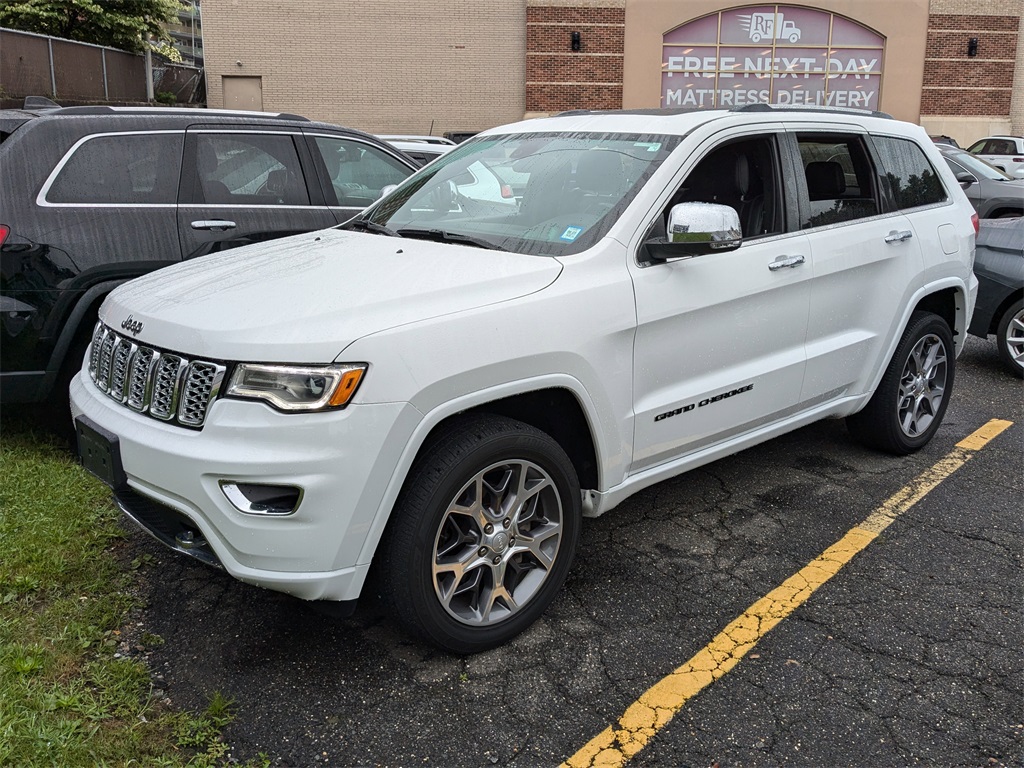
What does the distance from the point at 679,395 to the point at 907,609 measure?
1209 millimetres

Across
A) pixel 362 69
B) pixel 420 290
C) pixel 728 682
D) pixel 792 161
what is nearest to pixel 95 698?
pixel 420 290

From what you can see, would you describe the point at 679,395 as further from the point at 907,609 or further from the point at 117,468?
the point at 117,468

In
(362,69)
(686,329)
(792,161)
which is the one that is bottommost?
(686,329)

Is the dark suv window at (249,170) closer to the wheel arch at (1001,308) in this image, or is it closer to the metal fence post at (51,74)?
the wheel arch at (1001,308)

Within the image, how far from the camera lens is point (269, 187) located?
223 inches

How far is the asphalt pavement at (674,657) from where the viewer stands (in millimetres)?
2713

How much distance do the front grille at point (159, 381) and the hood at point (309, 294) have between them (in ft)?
0.15

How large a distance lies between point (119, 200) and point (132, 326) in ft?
7.15

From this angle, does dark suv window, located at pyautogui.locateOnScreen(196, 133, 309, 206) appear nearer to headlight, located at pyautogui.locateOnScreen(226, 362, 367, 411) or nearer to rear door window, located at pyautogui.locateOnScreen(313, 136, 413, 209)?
rear door window, located at pyautogui.locateOnScreen(313, 136, 413, 209)

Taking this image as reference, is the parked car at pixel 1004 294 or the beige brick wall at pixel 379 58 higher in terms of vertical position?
the beige brick wall at pixel 379 58

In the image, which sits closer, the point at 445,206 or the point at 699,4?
the point at 445,206

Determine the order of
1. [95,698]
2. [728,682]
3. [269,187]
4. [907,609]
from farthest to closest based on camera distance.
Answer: [269,187]
[907,609]
[728,682]
[95,698]

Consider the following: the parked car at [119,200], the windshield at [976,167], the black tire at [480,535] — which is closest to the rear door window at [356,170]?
the parked car at [119,200]

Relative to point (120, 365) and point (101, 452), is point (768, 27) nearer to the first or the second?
point (120, 365)
